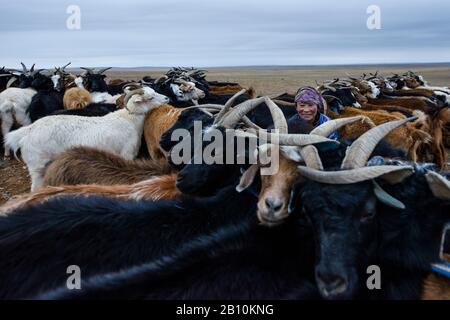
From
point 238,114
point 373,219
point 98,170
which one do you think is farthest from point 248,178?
point 98,170

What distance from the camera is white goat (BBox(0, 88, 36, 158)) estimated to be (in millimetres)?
11914

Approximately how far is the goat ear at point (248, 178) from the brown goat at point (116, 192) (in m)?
0.83

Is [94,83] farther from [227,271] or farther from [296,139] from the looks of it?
[227,271]

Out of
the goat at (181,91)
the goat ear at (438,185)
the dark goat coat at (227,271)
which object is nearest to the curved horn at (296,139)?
the dark goat coat at (227,271)

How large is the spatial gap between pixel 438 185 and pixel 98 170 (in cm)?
366

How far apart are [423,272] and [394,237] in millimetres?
303

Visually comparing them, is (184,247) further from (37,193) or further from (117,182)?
(117,182)

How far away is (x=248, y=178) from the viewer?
3.51 metres

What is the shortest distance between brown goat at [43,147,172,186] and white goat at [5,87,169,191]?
168 centimetres

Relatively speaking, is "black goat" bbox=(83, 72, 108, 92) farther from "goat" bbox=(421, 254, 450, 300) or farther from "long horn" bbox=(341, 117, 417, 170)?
"goat" bbox=(421, 254, 450, 300)

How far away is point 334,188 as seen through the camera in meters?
2.85

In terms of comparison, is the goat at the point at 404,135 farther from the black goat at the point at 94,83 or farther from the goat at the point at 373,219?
the black goat at the point at 94,83

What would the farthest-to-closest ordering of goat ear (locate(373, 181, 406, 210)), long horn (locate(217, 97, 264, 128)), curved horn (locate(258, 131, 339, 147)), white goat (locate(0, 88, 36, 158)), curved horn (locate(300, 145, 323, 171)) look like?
white goat (locate(0, 88, 36, 158)), long horn (locate(217, 97, 264, 128)), curved horn (locate(258, 131, 339, 147)), curved horn (locate(300, 145, 323, 171)), goat ear (locate(373, 181, 406, 210))

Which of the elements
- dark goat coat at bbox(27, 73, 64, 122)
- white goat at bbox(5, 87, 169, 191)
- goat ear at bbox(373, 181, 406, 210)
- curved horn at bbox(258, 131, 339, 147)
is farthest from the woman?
dark goat coat at bbox(27, 73, 64, 122)
